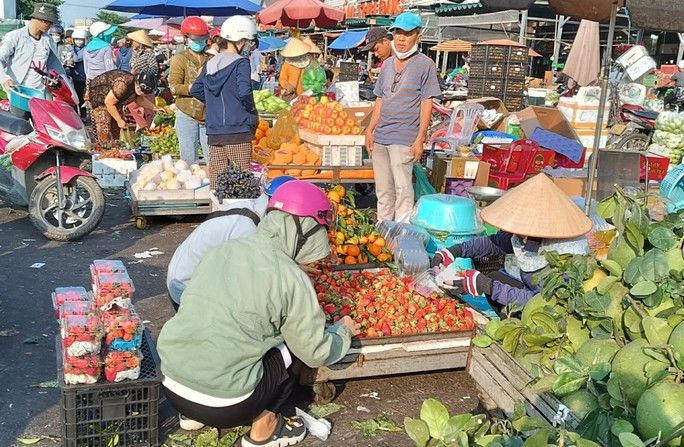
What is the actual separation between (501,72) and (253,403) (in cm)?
1281

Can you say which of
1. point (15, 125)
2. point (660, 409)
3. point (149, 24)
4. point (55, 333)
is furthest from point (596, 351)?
point (149, 24)

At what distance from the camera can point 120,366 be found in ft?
11.2

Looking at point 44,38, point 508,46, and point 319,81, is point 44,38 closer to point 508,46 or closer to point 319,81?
point 319,81

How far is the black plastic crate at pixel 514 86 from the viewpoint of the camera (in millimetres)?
14914

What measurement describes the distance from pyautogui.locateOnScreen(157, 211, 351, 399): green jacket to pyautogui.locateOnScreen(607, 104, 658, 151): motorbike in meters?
10.7

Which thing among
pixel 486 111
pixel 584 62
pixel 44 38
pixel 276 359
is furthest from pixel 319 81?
pixel 276 359

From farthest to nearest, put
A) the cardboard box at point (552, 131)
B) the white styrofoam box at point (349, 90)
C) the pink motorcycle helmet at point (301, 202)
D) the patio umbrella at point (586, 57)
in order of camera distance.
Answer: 1. the patio umbrella at point (586, 57)
2. the white styrofoam box at point (349, 90)
3. the cardboard box at point (552, 131)
4. the pink motorcycle helmet at point (301, 202)

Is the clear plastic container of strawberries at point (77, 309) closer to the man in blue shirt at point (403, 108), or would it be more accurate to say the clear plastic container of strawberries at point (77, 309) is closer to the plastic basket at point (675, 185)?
the man in blue shirt at point (403, 108)

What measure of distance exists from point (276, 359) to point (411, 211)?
3650 mm

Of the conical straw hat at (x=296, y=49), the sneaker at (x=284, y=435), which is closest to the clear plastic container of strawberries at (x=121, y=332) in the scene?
the sneaker at (x=284, y=435)

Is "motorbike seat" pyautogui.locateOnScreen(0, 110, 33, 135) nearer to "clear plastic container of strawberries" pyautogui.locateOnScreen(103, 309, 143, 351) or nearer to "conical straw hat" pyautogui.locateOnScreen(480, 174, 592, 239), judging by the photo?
"clear plastic container of strawberries" pyautogui.locateOnScreen(103, 309, 143, 351)

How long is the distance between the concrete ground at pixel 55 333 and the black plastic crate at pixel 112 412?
25 cm

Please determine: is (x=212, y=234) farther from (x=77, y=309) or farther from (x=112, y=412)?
(x=112, y=412)

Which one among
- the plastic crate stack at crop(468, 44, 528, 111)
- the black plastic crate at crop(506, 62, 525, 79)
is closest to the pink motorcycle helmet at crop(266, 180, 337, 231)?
the plastic crate stack at crop(468, 44, 528, 111)
